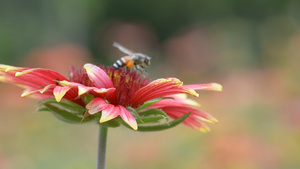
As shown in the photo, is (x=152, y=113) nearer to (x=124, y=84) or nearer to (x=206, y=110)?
(x=124, y=84)

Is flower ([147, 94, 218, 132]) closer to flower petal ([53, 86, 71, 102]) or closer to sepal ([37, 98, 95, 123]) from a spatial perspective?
sepal ([37, 98, 95, 123])

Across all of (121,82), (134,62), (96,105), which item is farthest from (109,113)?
(134,62)

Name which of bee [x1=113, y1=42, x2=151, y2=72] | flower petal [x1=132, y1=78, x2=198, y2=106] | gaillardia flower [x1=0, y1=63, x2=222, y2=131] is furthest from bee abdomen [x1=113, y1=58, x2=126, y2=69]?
flower petal [x1=132, y1=78, x2=198, y2=106]

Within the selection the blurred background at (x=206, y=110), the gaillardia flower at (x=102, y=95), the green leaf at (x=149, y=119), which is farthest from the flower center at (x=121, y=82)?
the blurred background at (x=206, y=110)

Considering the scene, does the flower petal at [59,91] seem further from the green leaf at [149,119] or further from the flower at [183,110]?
the flower at [183,110]

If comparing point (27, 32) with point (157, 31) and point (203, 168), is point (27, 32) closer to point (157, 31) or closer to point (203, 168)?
point (157, 31)

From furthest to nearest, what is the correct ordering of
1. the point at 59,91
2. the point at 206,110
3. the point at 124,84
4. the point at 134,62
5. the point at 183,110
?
the point at 206,110 → the point at 134,62 → the point at 183,110 → the point at 124,84 → the point at 59,91
